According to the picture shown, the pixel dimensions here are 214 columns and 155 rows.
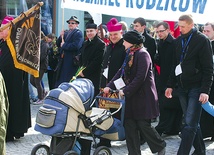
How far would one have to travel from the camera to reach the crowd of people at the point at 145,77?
529 cm

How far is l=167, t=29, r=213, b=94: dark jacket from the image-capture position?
5.20 meters

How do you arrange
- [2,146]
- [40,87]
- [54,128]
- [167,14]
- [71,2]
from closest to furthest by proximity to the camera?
[2,146], [54,128], [167,14], [71,2], [40,87]

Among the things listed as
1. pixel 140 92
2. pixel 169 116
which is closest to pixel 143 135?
pixel 140 92

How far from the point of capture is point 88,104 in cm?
512

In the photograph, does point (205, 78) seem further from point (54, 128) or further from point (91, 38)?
point (91, 38)

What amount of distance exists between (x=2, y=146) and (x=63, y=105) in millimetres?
1850

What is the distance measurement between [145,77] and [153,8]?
158 centimetres

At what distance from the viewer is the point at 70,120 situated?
4.96 m

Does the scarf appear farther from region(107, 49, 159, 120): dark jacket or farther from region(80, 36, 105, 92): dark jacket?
region(80, 36, 105, 92): dark jacket

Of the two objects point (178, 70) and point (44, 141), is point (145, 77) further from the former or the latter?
point (44, 141)

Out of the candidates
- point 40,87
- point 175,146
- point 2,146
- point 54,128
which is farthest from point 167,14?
point 40,87

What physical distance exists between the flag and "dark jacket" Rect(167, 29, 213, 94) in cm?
189

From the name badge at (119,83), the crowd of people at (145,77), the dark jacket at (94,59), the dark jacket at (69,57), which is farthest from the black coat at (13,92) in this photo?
the name badge at (119,83)

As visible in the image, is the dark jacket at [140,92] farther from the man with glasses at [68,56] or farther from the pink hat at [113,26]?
the man with glasses at [68,56]
